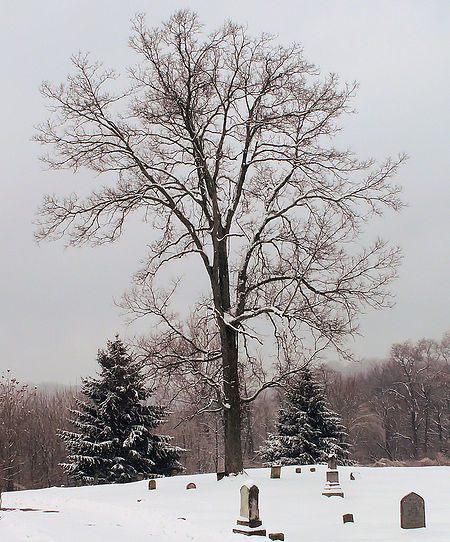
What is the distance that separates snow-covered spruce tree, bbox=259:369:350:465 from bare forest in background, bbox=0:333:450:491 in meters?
5.06

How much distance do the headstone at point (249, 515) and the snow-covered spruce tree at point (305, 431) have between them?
16607 mm

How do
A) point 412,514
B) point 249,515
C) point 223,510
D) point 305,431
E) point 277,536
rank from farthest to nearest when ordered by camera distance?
point 305,431 < point 223,510 < point 249,515 < point 412,514 < point 277,536

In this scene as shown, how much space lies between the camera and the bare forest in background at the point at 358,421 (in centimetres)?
3444

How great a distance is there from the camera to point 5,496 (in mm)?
16297

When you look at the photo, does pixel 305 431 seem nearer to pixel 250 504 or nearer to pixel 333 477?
pixel 333 477

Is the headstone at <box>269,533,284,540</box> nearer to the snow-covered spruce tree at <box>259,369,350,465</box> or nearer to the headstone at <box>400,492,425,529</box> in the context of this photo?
the headstone at <box>400,492,425,529</box>

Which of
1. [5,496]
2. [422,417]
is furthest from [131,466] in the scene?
[422,417]

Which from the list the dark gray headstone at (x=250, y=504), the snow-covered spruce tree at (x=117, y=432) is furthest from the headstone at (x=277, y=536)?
the snow-covered spruce tree at (x=117, y=432)

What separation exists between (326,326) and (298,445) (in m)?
11.7

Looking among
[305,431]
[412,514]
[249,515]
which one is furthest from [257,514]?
[305,431]

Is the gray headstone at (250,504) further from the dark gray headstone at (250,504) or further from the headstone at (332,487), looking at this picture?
the headstone at (332,487)

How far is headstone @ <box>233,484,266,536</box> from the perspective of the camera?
870 cm

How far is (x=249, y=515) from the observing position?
29.2ft

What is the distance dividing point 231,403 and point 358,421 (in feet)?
97.5
